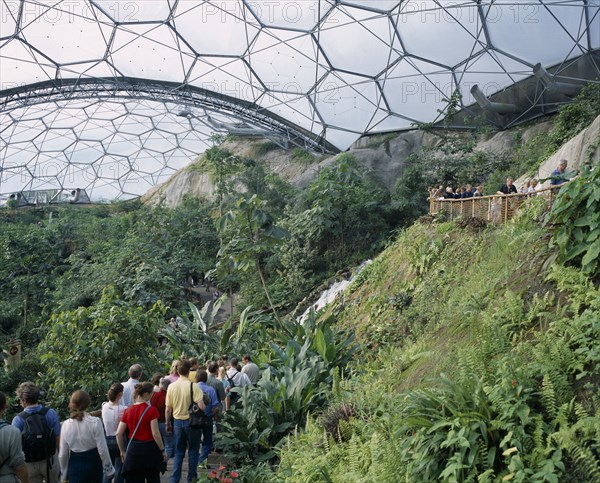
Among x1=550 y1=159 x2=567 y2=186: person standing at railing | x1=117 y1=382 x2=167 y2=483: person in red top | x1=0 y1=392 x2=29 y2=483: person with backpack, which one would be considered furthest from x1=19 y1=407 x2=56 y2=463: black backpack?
x1=550 y1=159 x2=567 y2=186: person standing at railing

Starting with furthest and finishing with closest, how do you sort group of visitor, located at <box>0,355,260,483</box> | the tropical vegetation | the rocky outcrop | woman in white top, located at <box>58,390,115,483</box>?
1. the rocky outcrop
2. woman in white top, located at <box>58,390,115,483</box>
3. group of visitor, located at <box>0,355,260,483</box>
4. the tropical vegetation

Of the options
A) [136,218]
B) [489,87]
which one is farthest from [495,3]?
[136,218]

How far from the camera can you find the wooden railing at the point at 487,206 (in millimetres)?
11695

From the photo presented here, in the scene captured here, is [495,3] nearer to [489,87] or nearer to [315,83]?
[489,87]

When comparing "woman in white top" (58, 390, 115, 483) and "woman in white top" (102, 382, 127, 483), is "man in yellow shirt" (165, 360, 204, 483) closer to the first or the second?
"woman in white top" (102, 382, 127, 483)

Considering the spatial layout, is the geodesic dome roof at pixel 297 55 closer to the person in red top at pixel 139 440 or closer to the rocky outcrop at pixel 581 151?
the rocky outcrop at pixel 581 151

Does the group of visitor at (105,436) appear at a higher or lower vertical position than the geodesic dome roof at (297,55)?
lower

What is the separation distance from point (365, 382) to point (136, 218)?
99.8ft

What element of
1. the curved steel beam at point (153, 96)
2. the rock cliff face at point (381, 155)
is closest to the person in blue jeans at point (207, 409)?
the rock cliff face at point (381, 155)

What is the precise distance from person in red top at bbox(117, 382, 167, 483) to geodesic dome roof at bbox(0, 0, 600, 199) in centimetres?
2544

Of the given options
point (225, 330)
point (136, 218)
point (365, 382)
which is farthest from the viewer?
point (136, 218)

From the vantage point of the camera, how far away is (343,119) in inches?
1352

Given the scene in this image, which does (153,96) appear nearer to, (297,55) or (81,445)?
(297,55)

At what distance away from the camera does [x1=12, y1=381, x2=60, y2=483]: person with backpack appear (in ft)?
19.5
